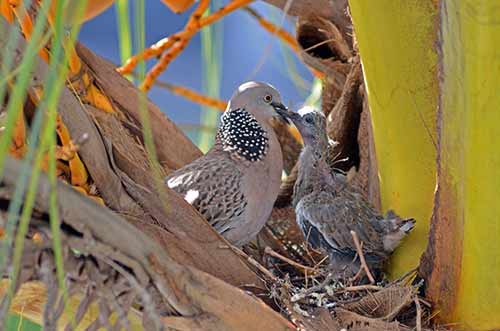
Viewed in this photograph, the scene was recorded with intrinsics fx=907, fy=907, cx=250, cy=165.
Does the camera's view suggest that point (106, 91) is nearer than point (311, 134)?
Yes

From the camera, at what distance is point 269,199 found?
1.61m

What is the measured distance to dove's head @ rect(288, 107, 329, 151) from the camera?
1623mm

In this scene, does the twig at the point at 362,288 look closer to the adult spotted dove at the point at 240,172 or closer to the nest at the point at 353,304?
the nest at the point at 353,304

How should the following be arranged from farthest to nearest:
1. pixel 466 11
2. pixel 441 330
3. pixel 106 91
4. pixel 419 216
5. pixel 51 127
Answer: pixel 106 91 < pixel 419 216 < pixel 441 330 < pixel 466 11 < pixel 51 127

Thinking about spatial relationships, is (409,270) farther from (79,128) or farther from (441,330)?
(79,128)

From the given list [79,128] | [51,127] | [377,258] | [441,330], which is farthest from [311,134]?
[51,127]

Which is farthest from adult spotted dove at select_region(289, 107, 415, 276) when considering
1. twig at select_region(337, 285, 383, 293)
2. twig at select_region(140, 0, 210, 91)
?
twig at select_region(140, 0, 210, 91)

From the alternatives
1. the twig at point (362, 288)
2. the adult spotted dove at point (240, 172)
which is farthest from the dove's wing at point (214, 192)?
the twig at point (362, 288)

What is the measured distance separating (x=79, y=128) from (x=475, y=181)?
1.42 ft

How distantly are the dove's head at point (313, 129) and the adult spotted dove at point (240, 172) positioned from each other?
8 centimetres

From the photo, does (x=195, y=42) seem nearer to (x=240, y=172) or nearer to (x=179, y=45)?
(x=179, y=45)

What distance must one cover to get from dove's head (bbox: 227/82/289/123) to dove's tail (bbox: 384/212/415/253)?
0.43m

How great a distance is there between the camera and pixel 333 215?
4.86ft

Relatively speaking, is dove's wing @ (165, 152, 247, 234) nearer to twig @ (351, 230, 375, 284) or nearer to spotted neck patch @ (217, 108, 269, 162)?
spotted neck patch @ (217, 108, 269, 162)
